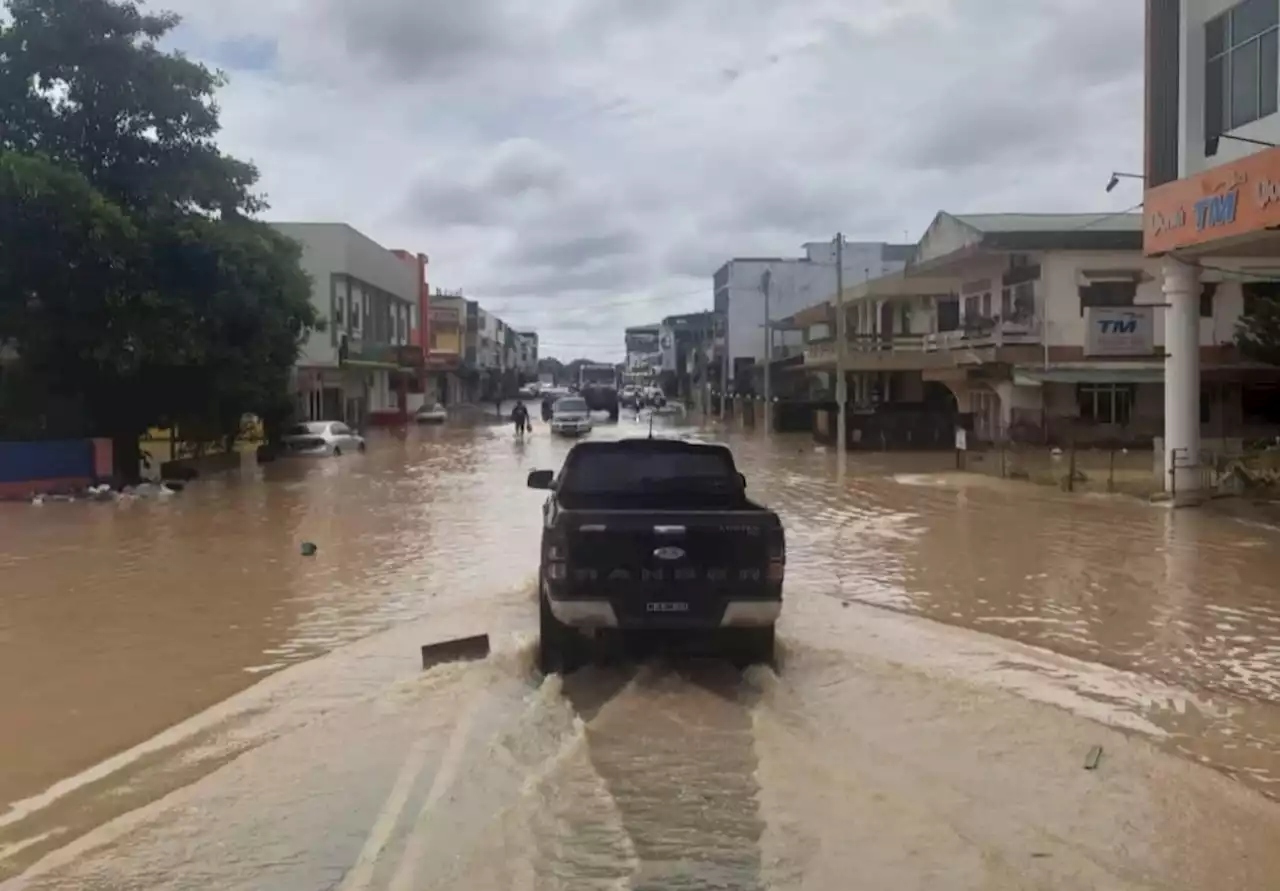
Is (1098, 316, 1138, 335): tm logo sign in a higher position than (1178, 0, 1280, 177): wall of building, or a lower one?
lower

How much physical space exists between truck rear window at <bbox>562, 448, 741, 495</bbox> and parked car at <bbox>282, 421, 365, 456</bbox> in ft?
107

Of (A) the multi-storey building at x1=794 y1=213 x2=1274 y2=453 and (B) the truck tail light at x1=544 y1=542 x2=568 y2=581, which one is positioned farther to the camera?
(A) the multi-storey building at x1=794 y1=213 x2=1274 y2=453

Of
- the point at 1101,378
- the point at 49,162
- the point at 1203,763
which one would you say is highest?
the point at 49,162

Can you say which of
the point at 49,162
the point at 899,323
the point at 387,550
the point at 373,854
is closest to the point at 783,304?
the point at 899,323

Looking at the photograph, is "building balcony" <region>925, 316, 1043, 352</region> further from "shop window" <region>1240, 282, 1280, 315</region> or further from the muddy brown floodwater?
the muddy brown floodwater

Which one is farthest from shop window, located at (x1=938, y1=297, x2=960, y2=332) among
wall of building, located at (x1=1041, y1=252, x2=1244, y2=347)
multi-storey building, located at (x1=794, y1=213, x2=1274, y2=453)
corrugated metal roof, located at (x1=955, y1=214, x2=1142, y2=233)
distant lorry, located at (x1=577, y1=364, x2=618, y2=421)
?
distant lorry, located at (x1=577, y1=364, x2=618, y2=421)

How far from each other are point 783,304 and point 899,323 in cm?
3875

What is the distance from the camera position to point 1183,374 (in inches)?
995

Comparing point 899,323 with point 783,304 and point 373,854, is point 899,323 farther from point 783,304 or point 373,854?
point 373,854

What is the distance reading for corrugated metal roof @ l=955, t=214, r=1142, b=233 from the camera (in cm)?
4262

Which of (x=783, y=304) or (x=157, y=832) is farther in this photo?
(x=783, y=304)

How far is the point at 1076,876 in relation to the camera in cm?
626

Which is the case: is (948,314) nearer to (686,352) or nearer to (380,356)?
(380,356)

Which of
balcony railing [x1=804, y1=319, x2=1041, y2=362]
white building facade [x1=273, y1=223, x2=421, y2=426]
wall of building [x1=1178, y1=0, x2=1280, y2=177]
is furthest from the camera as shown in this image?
white building facade [x1=273, y1=223, x2=421, y2=426]
